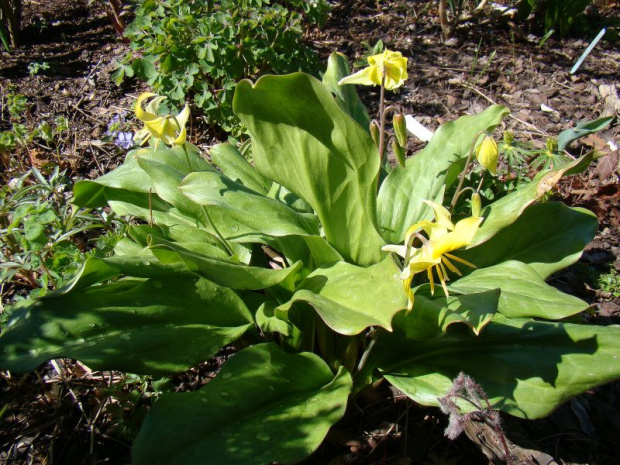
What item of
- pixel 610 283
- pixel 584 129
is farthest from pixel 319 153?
pixel 610 283

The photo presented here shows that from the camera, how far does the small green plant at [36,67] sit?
3.37 meters

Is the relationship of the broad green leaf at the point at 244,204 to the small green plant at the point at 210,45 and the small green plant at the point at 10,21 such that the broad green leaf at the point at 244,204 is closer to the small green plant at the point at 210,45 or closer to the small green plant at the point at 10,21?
the small green plant at the point at 210,45

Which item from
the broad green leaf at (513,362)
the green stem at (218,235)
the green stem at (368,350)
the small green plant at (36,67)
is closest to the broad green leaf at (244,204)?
the green stem at (218,235)

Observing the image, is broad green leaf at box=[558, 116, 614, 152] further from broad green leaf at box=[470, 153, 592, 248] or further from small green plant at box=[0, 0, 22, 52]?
small green plant at box=[0, 0, 22, 52]

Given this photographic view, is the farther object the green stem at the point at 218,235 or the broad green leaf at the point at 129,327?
the green stem at the point at 218,235

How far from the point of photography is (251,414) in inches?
53.6

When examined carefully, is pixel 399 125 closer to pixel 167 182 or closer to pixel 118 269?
pixel 167 182

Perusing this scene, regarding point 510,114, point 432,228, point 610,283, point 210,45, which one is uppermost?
point 210,45

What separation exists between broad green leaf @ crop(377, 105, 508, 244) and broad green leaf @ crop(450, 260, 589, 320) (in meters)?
0.30

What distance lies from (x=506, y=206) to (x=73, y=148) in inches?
94.3

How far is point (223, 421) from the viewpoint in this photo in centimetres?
130

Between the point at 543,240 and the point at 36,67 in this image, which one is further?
the point at 36,67

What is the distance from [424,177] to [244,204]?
2.31 ft

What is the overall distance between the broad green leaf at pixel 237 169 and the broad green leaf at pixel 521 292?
811 mm
